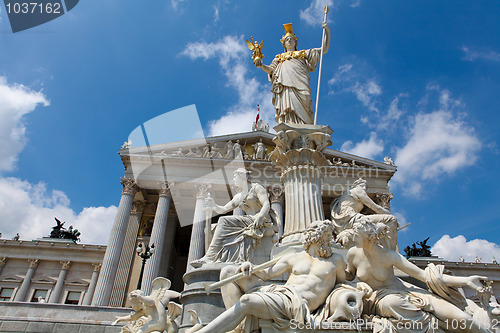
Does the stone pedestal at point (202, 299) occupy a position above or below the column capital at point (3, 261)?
below

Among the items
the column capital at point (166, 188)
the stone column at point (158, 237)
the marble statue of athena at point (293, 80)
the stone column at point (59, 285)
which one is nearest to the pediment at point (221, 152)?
the column capital at point (166, 188)

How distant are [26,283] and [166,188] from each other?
18408 mm

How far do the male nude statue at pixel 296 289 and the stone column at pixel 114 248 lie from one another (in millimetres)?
21847

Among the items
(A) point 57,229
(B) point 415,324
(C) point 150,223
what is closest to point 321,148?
(B) point 415,324

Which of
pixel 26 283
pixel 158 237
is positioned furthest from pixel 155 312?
pixel 26 283

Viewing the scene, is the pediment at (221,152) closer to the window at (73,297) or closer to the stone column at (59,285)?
the stone column at (59,285)

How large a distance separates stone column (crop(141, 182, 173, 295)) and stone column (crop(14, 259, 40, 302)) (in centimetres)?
1641

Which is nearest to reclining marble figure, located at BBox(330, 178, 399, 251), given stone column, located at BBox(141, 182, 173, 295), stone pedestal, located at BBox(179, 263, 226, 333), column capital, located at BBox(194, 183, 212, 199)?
stone pedestal, located at BBox(179, 263, 226, 333)

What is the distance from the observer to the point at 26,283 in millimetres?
33719

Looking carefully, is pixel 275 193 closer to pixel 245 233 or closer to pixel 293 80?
pixel 293 80

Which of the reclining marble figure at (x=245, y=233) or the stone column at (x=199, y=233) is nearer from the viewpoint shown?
the reclining marble figure at (x=245, y=233)

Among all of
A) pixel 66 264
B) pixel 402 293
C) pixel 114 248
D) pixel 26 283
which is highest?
pixel 66 264

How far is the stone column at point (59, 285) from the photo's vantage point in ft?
108

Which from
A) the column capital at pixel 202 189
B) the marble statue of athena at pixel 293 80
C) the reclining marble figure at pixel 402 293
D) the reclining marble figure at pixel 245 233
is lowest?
the reclining marble figure at pixel 402 293
